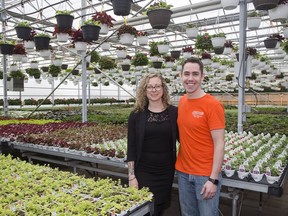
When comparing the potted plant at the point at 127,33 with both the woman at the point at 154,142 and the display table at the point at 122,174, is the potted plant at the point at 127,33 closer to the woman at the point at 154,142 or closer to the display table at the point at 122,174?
the display table at the point at 122,174

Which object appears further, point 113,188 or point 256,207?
point 256,207

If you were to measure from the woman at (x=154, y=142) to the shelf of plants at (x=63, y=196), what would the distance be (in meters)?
0.16

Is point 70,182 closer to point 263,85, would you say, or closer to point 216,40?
point 216,40


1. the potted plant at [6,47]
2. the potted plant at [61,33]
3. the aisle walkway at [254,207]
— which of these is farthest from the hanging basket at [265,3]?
the potted plant at [6,47]

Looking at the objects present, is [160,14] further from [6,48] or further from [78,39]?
[6,48]

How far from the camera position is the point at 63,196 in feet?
6.59

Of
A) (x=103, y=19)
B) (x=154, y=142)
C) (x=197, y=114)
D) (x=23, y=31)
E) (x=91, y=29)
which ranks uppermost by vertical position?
(x=103, y=19)

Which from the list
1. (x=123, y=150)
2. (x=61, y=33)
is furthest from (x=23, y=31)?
(x=123, y=150)

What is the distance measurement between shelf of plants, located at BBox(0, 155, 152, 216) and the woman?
0.16 meters

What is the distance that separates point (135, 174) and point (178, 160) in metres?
0.38

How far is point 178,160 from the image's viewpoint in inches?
89.5

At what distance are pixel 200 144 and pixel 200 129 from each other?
12 centimetres

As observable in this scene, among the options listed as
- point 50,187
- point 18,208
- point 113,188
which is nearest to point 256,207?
point 113,188

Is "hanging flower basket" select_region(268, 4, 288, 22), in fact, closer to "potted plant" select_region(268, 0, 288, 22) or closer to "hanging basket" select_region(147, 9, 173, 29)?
"potted plant" select_region(268, 0, 288, 22)
